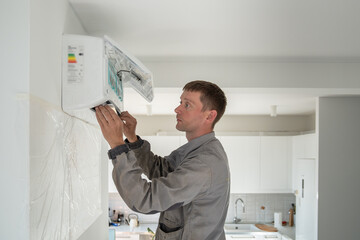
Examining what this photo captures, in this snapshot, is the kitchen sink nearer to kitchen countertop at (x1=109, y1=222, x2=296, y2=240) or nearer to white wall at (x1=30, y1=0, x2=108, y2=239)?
kitchen countertop at (x1=109, y1=222, x2=296, y2=240)

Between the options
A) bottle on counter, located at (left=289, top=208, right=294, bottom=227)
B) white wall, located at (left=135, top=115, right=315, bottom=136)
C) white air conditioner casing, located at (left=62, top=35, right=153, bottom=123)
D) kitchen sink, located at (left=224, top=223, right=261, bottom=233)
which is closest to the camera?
white air conditioner casing, located at (left=62, top=35, right=153, bottom=123)

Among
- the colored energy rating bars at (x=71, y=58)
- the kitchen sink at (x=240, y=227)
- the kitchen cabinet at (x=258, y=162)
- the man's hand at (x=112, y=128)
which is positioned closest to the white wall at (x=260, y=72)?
the colored energy rating bars at (x=71, y=58)

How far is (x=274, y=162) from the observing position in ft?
20.6

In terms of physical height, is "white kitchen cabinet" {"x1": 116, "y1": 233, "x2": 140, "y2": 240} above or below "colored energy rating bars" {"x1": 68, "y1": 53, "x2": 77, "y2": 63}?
below

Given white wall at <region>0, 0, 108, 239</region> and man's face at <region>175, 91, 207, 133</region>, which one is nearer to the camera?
white wall at <region>0, 0, 108, 239</region>

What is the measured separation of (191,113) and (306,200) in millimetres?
3630

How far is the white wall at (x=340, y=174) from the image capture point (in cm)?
401


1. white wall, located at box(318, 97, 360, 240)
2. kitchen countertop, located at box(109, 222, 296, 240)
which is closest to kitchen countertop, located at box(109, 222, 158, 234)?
kitchen countertop, located at box(109, 222, 296, 240)

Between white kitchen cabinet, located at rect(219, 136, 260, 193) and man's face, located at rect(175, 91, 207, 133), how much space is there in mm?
4507

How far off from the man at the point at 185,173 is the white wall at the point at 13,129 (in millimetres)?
296

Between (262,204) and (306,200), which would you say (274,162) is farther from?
(306,200)

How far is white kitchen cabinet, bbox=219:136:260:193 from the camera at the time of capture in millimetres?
6227

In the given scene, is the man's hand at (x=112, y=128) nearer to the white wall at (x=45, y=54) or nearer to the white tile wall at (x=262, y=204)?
the white wall at (x=45, y=54)

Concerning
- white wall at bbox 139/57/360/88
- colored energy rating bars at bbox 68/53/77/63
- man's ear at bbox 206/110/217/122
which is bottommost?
man's ear at bbox 206/110/217/122
